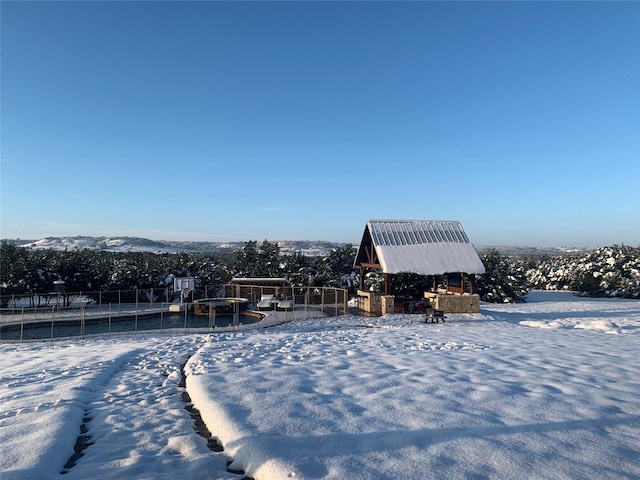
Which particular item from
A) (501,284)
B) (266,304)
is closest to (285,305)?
(266,304)

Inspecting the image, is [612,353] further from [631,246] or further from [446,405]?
[631,246]

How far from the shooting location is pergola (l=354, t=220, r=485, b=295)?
1866cm

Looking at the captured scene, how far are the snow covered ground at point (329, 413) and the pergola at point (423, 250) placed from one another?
28.3 feet

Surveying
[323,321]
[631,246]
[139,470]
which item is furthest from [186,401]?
[631,246]

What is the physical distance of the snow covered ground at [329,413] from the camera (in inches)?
153

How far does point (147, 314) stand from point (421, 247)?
14.4m

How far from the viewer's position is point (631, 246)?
3369 cm

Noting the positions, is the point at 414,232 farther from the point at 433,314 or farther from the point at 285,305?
the point at 285,305

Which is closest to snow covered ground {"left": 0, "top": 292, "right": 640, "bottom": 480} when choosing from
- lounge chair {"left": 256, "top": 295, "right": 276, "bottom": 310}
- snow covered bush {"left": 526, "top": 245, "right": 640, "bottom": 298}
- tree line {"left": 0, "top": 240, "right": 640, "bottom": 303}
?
lounge chair {"left": 256, "top": 295, "right": 276, "bottom": 310}

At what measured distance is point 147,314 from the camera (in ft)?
66.2

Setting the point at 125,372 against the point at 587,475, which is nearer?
the point at 587,475

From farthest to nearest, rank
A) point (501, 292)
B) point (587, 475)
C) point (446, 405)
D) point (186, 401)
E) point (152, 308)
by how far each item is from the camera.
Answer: point (501, 292) < point (152, 308) < point (186, 401) < point (446, 405) < point (587, 475)

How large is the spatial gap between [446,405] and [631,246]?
37.7m

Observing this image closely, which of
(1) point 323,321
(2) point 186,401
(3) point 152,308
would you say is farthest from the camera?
(3) point 152,308
